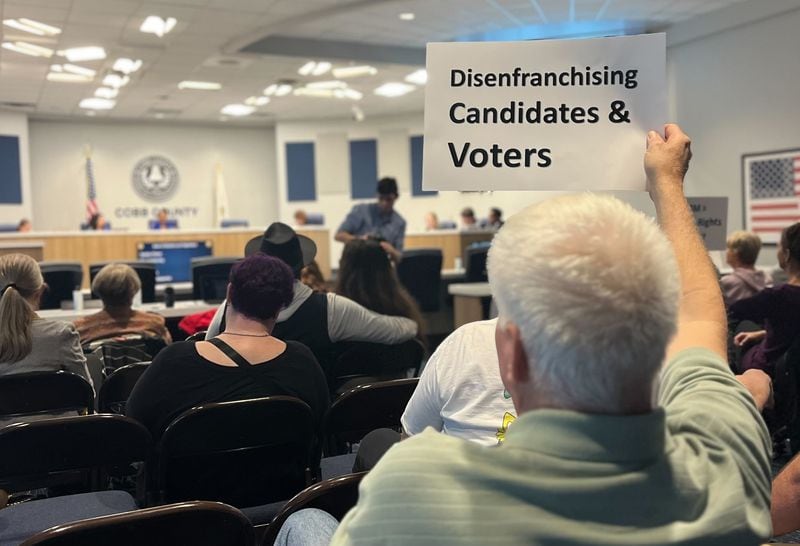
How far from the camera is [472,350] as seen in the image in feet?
5.63

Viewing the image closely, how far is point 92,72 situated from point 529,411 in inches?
425

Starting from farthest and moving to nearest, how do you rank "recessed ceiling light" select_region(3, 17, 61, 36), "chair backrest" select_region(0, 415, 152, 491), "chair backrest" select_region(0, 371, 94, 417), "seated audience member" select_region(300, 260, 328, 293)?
"recessed ceiling light" select_region(3, 17, 61, 36) < "seated audience member" select_region(300, 260, 328, 293) < "chair backrest" select_region(0, 371, 94, 417) < "chair backrest" select_region(0, 415, 152, 491)

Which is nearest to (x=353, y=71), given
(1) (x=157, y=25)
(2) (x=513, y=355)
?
(1) (x=157, y=25)

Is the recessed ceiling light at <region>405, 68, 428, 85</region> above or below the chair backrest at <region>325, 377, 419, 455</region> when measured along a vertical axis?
above

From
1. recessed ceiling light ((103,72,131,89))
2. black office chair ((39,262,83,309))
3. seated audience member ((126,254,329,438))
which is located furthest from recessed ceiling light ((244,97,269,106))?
seated audience member ((126,254,329,438))

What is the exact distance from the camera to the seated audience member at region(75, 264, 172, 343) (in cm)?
355

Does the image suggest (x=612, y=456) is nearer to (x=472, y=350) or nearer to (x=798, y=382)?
(x=472, y=350)

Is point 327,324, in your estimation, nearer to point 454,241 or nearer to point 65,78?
point 454,241

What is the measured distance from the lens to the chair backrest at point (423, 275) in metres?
7.49

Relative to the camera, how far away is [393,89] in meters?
12.1

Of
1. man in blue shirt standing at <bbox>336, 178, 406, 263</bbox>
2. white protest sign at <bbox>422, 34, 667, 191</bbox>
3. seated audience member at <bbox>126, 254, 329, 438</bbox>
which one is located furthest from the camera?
man in blue shirt standing at <bbox>336, 178, 406, 263</bbox>

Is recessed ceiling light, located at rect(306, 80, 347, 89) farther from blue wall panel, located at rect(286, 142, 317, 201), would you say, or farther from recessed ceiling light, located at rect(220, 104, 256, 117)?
blue wall panel, located at rect(286, 142, 317, 201)

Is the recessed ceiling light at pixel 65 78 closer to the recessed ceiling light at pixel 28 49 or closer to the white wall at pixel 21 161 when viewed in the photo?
the recessed ceiling light at pixel 28 49

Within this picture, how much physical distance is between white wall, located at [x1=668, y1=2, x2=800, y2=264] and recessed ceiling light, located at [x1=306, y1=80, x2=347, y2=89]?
4950 mm
